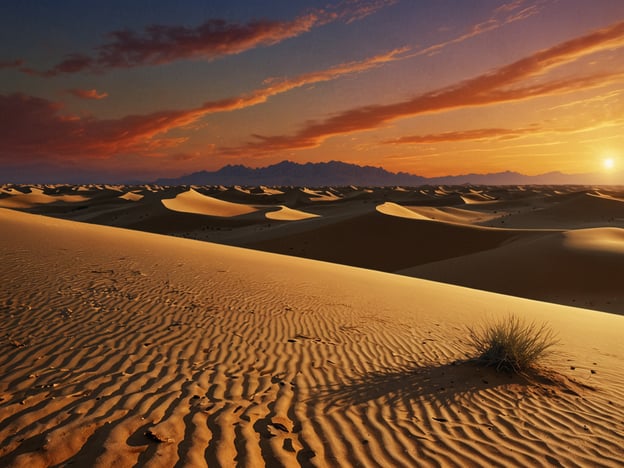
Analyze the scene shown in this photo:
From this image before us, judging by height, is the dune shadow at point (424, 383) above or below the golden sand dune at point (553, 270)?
above

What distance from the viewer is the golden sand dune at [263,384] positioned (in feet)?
12.2

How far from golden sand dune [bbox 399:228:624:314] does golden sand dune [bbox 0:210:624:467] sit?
318 inches

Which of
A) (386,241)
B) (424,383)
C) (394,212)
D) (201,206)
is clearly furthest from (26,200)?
(424,383)

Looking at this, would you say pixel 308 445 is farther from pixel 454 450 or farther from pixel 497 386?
pixel 497 386

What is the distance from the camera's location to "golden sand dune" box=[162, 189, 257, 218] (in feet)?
157

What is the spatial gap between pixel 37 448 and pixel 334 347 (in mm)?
4232

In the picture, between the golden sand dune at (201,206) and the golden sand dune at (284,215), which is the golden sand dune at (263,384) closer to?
the golden sand dune at (284,215)

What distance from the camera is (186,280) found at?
10312 millimetres

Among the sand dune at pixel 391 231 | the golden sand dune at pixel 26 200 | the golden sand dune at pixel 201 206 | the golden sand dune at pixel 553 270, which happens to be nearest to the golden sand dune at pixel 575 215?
the sand dune at pixel 391 231

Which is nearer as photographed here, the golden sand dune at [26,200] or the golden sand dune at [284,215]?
the golden sand dune at [284,215]

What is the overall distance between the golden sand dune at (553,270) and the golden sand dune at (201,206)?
3112 centimetres

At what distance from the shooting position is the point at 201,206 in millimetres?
51688

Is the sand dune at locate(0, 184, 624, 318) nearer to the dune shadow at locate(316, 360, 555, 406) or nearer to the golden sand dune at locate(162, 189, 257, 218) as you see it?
the golden sand dune at locate(162, 189, 257, 218)

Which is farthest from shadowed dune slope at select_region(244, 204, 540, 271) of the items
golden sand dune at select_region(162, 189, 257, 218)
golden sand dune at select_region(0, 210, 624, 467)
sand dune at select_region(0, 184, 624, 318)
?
golden sand dune at select_region(162, 189, 257, 218)
